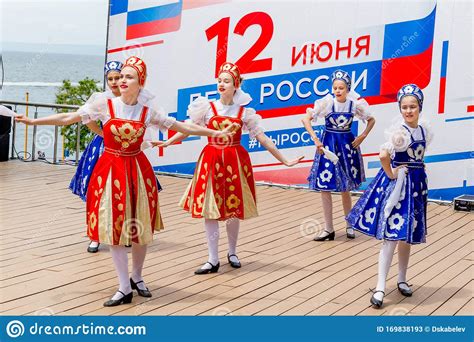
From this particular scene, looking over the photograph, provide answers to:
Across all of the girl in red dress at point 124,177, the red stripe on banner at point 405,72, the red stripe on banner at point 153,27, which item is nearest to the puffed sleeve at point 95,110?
the girl in red dress at point 124,177

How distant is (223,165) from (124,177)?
40.8 inches

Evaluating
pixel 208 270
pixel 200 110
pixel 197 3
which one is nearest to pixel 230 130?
pixel 200 110

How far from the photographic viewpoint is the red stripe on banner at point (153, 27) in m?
9.77

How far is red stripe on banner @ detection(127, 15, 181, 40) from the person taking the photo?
9773 millimetres

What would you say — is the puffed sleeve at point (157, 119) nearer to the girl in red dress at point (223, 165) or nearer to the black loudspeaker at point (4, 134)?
the girl in red dress at point (223, 165)

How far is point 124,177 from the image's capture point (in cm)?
479

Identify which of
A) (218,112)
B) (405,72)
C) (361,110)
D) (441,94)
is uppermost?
(405,72)

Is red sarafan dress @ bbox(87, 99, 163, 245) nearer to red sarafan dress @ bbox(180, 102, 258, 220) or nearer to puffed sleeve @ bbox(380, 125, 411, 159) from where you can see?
red sarafan dress @ bbox(180, 102, 258, 220)

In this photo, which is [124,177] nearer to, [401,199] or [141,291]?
[141,291]

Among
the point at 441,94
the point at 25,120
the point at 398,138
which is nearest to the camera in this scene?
the point at 25,120

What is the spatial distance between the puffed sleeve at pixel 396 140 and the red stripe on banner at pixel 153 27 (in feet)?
17.1
